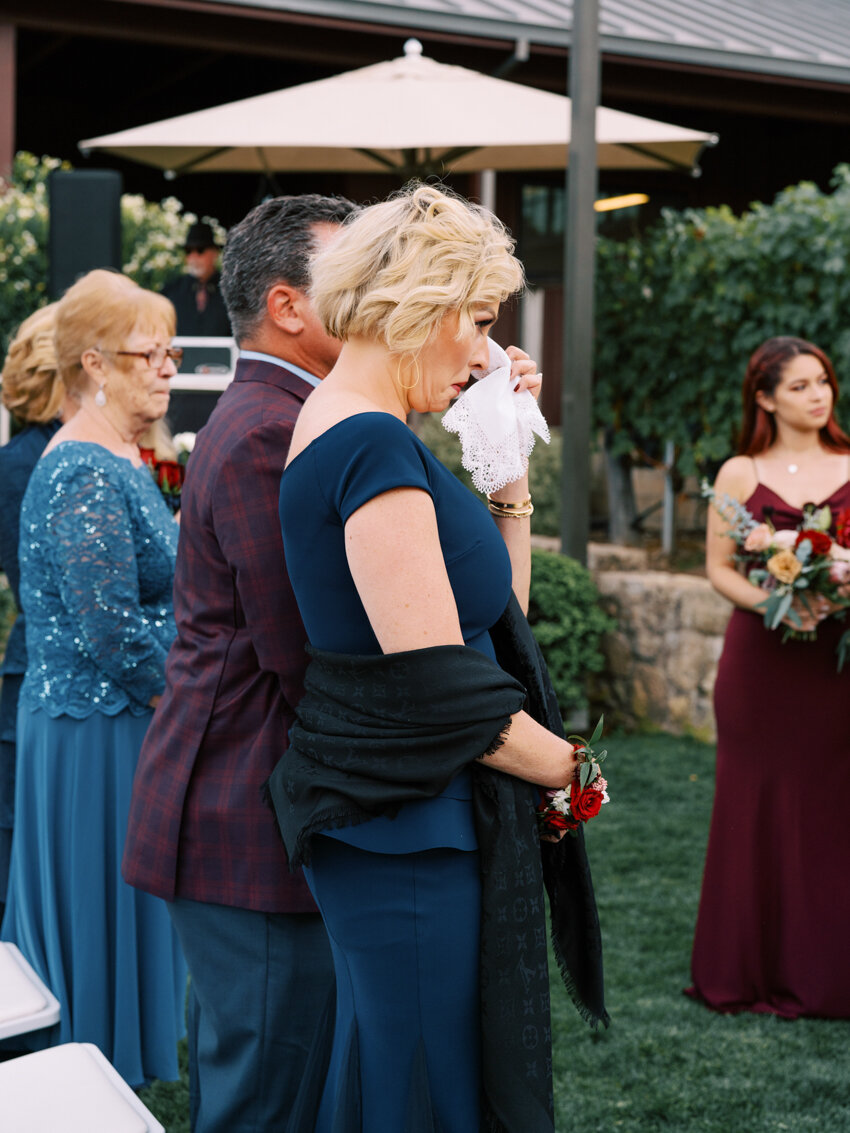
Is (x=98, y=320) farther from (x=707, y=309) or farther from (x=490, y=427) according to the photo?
(x=707, y=309)

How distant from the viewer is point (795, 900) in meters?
4.04

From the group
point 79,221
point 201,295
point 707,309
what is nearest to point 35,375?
point 79,221

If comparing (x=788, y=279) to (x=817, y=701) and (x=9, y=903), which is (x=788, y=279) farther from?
(x=9, y=903)

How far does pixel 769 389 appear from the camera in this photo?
163 inches

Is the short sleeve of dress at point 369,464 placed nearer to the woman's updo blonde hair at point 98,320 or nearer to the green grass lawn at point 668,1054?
the woman's updo blonde hair at point 98,320

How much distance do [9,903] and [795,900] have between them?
2465mm

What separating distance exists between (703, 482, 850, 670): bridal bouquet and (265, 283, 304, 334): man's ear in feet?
6.57

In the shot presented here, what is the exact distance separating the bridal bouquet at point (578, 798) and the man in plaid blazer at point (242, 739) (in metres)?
0.49

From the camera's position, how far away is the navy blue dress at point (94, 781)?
3.10 meters

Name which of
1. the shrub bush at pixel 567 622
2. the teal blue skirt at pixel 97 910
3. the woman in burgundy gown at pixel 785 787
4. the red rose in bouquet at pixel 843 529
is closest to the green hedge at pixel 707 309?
the shrub bush at pixel 567 622

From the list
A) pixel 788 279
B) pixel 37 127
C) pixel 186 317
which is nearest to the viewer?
pixel 788 279

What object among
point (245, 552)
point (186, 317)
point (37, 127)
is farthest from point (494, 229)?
point (37, 127)

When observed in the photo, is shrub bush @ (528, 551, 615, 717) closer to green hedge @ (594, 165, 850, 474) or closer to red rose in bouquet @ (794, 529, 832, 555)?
green hedge @ (594, 165, 850, 474)

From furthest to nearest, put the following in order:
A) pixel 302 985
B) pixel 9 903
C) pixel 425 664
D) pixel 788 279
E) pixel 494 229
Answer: pixel 788 279, pixel 9 903, pixel 302 985, pixel 494 229, pixel 425 664
